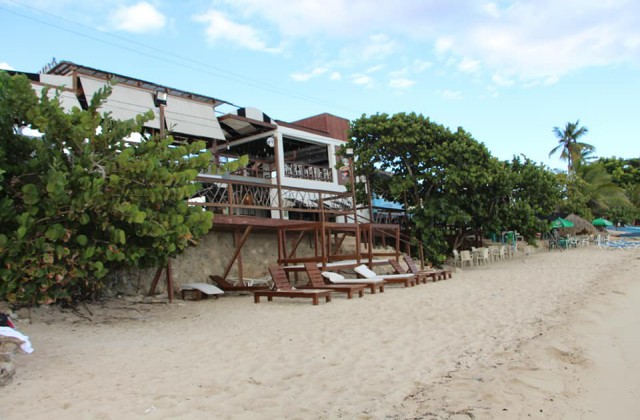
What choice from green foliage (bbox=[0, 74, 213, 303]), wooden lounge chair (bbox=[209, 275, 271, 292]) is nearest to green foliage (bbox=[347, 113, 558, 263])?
wooden lounge chair (bbox=[209, 275, 271, 292])

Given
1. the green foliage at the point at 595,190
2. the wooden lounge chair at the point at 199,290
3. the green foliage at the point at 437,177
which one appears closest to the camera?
the wooden lounge chair at the point at 199,290

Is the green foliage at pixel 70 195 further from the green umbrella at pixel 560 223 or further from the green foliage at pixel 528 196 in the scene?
the green umbrella at pixel 560 223

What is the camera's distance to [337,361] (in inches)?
216

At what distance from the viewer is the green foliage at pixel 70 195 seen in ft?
21.7

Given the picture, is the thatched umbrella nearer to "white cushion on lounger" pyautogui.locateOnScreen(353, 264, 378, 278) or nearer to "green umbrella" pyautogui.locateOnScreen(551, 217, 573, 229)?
"green umbrella" pyautogui.locateOnScreen(551, 217, 573, 229)

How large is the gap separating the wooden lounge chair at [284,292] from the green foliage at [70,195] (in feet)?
9.09

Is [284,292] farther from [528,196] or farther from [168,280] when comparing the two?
[528,196]

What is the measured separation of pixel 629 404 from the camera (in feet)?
14.1

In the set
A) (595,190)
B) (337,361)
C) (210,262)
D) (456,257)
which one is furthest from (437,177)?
(595,190)

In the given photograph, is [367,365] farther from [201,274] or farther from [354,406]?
[201,274]

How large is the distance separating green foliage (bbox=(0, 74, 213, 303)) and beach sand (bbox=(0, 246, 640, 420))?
1.02m

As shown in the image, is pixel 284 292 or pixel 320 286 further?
pixel 320 286

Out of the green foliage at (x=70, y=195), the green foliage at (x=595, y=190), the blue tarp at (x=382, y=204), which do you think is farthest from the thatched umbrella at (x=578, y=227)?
the green foliage at (x=70, y=195)

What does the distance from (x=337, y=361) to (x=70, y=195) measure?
171 inches
